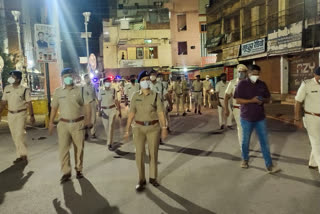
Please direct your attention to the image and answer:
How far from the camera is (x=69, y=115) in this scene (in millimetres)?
5645

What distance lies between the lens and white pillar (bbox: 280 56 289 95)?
18.4 m

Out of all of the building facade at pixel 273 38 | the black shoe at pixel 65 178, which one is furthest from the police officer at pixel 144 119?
the building facade at pixel 273 38

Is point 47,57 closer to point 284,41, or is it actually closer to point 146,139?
point 146,139

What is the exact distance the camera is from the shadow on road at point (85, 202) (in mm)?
4352

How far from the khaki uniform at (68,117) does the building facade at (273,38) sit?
12646mm

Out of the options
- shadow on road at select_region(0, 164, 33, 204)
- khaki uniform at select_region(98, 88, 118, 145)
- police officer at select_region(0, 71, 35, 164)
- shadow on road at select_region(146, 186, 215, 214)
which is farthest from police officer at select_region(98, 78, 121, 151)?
shadow on road at select_region(146, 186, 215, 214)

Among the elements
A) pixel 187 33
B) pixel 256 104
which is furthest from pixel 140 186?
pixel 187 33

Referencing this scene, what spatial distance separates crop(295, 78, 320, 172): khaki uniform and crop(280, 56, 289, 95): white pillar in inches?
560

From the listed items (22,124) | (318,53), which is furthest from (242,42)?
(22,124)

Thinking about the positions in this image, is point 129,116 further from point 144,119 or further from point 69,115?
point 69,115

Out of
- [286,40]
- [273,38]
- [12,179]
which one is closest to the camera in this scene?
[12,179]

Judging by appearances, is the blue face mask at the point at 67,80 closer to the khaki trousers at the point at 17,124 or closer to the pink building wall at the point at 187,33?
the khaki trousers at the point at 17,124

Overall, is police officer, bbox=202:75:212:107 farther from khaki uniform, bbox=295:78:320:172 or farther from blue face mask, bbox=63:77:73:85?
blue face mask, bbox=63:77:73:85

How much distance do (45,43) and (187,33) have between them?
3101 cm
